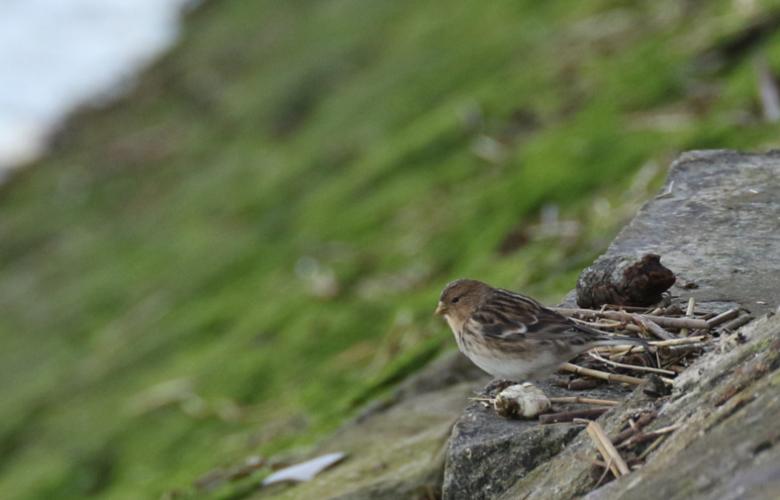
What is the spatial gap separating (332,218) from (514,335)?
16.7 metres

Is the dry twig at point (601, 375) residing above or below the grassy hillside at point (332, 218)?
below

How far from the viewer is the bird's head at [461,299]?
808 centimetres

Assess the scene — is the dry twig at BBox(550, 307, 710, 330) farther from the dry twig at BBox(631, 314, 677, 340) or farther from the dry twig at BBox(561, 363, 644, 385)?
the dry twig at BBox(561, 363, 644, 385)

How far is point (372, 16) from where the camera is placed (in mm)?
37969

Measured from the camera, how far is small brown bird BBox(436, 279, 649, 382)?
7.14 meters

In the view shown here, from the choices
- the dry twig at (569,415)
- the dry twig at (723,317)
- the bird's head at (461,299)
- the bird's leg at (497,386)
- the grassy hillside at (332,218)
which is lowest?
the dry twig at (569,415)

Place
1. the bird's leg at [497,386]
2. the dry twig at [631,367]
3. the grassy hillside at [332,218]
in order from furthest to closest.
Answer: the grassy hillside at [332,218] → the bird's leg at [497,386] → the dry twig at [631,367]

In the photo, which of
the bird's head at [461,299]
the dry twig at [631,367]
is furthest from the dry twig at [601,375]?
the bird's head at [461,299]

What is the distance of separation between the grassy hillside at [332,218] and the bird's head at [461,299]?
3.27 m

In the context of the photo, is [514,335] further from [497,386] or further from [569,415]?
[569,415]

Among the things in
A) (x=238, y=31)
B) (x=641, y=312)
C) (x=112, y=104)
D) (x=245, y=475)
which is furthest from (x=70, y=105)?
(x=641, y=312)

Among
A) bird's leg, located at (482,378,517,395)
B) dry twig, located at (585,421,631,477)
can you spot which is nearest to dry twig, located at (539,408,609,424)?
dry twig, located at (585,421,631,477)

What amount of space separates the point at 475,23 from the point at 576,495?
26.6 m

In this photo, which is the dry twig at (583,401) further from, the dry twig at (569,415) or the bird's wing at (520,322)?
the bird's wing at (520,322)
